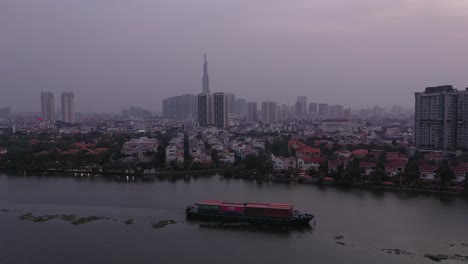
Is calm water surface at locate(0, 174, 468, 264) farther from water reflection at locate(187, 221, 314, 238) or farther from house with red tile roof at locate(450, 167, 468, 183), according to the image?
house with red tile roof at locate(450, 167, 468, 183)

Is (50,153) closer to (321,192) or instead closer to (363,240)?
(321,192)

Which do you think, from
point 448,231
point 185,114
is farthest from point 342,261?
point 185,114

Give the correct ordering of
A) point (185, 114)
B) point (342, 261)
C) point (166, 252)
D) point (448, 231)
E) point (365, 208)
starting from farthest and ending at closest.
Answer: point (185, 114) → point (365, 208) → point (448, 231) → point (166, 252) → point (342, 261)

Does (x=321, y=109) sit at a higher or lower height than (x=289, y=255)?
higher

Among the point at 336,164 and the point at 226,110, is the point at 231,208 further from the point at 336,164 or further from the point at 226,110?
the point at 226,110

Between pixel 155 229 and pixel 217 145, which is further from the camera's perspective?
pixel 217 145

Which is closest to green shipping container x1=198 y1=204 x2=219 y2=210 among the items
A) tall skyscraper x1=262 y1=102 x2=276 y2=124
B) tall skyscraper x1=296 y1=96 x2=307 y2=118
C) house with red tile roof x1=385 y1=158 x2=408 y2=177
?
house with red tile roof x1=385 y1=158 x2=408 y2=177
